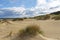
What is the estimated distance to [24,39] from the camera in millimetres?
12305

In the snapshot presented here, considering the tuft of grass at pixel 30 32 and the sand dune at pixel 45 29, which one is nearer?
the tuft of grass at pixel 30 32

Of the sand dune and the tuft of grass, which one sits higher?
the tuft of grass

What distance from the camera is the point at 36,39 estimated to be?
1215cm

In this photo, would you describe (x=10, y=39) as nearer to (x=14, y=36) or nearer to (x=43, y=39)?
(x=14, y=36)

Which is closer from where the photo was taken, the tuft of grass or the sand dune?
the tuft of grass

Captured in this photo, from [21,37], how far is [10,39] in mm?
682

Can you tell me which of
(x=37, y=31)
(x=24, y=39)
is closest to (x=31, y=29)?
(x=37, y=31)

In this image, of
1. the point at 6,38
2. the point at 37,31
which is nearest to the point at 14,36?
the point at 6,38

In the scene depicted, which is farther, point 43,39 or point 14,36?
point 14,36

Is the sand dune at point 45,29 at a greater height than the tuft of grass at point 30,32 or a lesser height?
lesser

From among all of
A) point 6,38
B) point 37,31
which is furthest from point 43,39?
point 6,38

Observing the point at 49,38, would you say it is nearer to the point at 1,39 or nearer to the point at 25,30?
the point at 25,30

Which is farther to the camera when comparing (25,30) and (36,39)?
(25,30)

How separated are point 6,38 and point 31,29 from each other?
1.71 m
